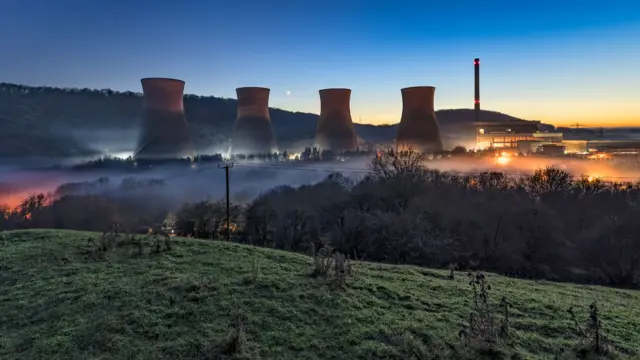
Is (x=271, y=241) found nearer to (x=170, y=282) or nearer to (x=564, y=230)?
(x=564, y=230)

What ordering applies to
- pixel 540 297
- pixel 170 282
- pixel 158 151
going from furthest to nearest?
pixel 158 151, pixel 540 297, pixel 170 282

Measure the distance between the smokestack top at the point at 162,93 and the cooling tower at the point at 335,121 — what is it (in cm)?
1099

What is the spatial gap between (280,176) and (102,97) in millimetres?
63049

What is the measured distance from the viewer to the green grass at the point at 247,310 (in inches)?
126

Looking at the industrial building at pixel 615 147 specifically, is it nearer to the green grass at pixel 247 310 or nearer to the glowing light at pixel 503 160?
the glowing light at pixel 503 160

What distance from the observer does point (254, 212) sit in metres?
21.7

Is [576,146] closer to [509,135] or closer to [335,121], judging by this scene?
[509,135]

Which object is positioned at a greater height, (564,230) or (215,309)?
(215,309)

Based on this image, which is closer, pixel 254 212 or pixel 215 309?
pixel 215 309

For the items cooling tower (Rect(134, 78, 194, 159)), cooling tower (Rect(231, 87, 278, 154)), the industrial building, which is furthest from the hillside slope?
cooling tower (Rect(134, 78, 194, 159))

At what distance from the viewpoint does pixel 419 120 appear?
100ft

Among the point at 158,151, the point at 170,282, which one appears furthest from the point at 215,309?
the point at 158,151

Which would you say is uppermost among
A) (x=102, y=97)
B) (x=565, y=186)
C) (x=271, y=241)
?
(x=102, y=97)

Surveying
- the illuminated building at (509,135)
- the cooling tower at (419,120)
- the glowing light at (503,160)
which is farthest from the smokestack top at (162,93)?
the illuminated building at (509,135)
